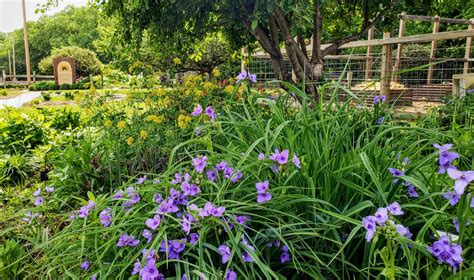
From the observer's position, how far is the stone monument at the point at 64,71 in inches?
921

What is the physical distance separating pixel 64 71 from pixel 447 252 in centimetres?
2542

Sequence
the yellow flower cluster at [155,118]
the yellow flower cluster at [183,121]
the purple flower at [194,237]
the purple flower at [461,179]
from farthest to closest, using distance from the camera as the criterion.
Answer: the yellow flower cluster at [155,118] < the yellow flower cluster at [183,121] < the purple flower at [194,237] < the purple flower at [461,179]

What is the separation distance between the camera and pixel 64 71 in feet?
77.3

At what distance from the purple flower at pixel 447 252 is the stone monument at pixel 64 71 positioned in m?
25.1

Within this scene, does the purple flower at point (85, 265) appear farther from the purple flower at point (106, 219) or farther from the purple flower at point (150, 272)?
the purple flower at point (150, 272)

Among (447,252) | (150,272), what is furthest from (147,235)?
(447,252)

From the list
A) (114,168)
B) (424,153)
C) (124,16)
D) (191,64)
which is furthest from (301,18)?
(191,64)

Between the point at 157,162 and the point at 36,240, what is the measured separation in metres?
0.83

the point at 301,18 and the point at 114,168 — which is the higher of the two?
the point at 301,18

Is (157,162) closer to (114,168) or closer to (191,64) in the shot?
(114,168)

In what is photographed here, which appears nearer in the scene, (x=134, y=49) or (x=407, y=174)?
(x=407, y=174)

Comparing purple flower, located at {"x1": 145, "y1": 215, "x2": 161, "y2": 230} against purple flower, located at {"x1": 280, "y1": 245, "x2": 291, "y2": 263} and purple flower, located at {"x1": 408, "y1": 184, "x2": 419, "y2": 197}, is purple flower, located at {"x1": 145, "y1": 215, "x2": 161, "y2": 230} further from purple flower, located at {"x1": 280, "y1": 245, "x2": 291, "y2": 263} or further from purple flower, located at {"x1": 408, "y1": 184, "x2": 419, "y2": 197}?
purple flower, located at {"x1": 408, "y1": 184, "x2": 419, "y2": 197}

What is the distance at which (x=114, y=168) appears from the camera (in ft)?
7.85

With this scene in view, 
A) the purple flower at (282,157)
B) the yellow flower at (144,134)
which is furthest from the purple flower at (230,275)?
the yellow flower at (144,134)
